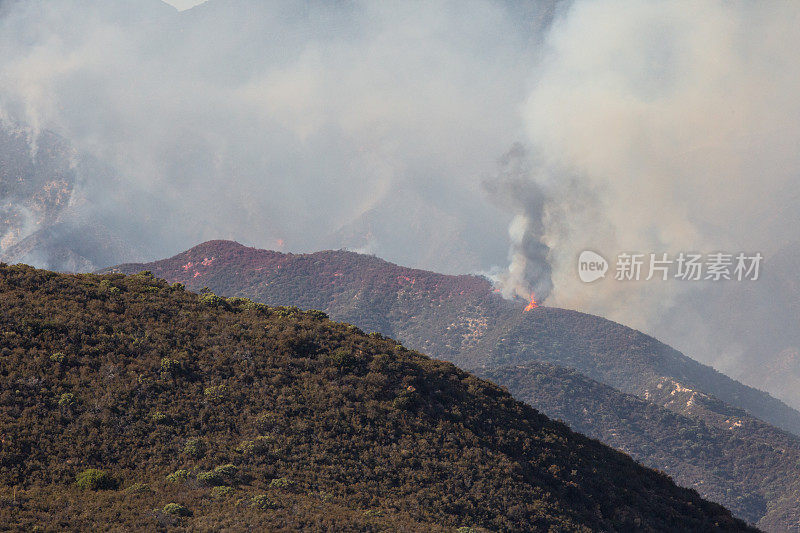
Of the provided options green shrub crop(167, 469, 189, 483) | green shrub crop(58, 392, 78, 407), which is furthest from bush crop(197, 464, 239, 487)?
green shrub crop(58, 392, 78, 407)

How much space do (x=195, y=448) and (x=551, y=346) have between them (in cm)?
15532

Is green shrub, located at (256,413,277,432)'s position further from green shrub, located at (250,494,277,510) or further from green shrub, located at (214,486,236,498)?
green shrub, located at (250,494,277,510)

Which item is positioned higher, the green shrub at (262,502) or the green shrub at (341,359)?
the green shrub at (341,359)

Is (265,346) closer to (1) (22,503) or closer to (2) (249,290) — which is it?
(1) (22,503)

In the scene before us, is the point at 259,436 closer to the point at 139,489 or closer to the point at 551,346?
the point at 139,489

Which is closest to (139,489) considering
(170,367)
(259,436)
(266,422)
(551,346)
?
(259,436)

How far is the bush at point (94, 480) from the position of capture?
28844mm

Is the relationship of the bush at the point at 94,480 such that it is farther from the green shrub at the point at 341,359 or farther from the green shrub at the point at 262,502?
the green shrub at the point at 341,359

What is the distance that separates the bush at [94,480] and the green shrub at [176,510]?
4.43 meters

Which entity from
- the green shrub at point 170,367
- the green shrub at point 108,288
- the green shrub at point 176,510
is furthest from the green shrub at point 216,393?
the green shrub at point 108,288

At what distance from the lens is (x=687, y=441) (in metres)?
114

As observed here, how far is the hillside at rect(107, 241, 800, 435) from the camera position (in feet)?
541

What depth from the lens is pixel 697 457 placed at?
11131 cm

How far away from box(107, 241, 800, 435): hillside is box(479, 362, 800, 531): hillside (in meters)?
26.9
